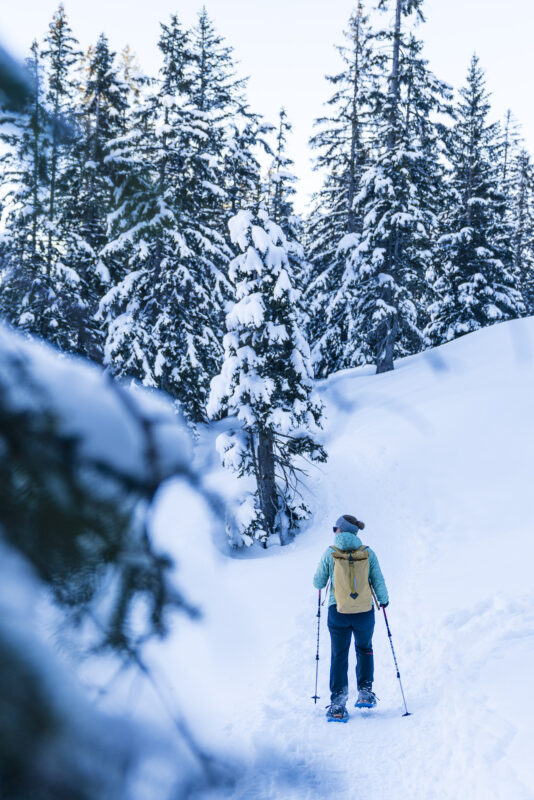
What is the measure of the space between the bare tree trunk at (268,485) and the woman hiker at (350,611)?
6.25 meters

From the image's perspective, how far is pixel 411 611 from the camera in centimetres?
857

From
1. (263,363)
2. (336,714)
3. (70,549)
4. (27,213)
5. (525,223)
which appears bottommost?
(336,714)

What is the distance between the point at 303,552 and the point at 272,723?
6.36 m

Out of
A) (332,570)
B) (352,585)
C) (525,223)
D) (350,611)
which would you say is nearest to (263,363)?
(332,570)

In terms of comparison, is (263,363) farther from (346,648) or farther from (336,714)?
(336,714)

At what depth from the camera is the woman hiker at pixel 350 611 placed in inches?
236

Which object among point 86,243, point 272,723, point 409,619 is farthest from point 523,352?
point 86,243

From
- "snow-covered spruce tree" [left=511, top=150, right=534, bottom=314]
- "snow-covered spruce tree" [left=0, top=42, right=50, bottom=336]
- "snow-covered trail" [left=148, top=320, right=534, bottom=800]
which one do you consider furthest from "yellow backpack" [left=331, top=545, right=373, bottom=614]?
"snow-covered spruce tree" [left=511, top=150, right=534, bottom=314]

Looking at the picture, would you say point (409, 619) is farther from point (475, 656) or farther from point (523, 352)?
point (523, 352)

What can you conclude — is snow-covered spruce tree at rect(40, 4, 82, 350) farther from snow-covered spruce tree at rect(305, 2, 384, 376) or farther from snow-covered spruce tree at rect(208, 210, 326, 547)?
snow-covered spruce tree at rect(305, 2, 384, 376)

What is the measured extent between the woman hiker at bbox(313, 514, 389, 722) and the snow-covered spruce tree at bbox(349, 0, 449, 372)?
45.1ft

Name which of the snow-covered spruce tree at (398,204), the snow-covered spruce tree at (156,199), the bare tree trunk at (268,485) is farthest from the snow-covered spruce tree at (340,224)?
the snow-covered spruce tree at (156,199)

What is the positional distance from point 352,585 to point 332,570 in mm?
402

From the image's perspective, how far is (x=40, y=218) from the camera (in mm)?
851
